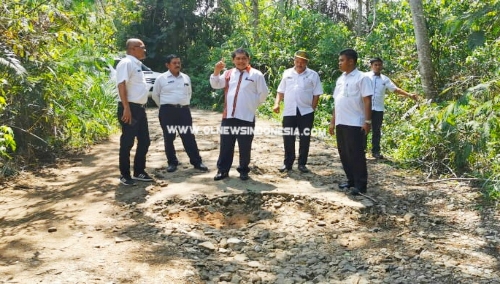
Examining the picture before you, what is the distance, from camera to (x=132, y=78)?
16.6ft

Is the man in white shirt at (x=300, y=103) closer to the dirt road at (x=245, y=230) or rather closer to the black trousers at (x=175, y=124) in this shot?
the dirt road at (x=245, y=230)

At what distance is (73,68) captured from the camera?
6648 mm

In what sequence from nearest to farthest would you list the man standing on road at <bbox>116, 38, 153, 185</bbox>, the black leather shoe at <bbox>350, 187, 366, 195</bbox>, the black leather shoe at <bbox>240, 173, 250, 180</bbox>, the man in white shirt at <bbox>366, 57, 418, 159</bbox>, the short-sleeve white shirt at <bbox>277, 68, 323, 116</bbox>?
the black leather shoe at <bbox>350, 187, 366, 195</bbox>, the man standing on road at <bbox>116, 38, 153, 185</bbox>, the black leather shoe at <bbox>240, 173, 250, 180</bbox>, the short-sleeve white shirt at <bbox>277, 68, 323, 116</bbox>, the man in white shirt at <bbox>366, 57, 418, 159</bbox>

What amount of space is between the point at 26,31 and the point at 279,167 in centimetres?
366

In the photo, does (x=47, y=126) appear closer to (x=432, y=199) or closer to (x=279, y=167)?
(x=279, y=167)

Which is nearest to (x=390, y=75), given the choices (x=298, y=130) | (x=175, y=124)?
(x=298, y=130)

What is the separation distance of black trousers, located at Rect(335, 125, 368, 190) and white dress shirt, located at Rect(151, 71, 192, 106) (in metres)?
2.05

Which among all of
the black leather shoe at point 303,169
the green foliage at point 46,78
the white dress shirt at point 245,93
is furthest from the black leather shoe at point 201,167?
the green foliage at point 46,78

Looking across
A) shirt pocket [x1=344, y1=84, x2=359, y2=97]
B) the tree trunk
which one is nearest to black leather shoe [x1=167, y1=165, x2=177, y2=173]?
shirt pocket [x1=344, y1=84, x2=359, y2=97]

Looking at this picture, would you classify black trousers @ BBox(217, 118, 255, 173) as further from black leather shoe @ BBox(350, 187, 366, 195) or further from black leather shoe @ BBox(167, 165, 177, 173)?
black leather shoe @ BBox(350, 187, 366, 195)

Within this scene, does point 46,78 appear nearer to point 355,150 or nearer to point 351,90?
point 351,90

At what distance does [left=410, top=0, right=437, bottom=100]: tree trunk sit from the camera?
6938mm

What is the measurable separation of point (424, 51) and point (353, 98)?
116 inches

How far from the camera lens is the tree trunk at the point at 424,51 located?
6.94m
